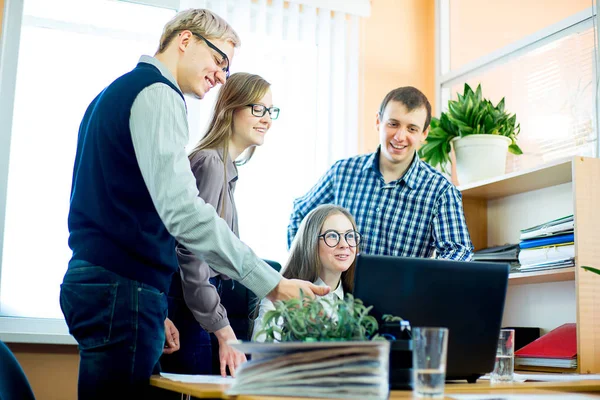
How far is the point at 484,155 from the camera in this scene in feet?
9.93

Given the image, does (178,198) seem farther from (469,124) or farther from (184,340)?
(469,124)

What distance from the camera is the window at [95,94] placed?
3145mm

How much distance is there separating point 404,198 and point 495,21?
1451mm

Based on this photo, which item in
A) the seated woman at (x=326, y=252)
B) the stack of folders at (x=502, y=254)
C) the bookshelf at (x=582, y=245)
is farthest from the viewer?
the stack of folders at (x=502, y=254)

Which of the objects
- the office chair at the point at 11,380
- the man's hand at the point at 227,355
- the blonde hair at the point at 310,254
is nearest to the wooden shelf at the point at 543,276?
the blonde hair at the point at 310,254

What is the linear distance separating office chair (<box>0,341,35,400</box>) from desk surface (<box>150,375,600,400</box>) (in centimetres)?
35

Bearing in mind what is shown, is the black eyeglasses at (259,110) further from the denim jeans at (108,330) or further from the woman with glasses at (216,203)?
the denim jeans at (108,330)

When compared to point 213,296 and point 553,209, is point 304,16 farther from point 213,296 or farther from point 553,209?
point 213,296

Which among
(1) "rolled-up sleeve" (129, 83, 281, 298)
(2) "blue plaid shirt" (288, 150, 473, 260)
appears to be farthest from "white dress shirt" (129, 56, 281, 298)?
(2) "blue plaid shirt" (288, 150, 473, 260)

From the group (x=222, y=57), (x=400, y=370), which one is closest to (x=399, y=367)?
(x=400, y=370)

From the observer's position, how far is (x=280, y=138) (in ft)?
11.7

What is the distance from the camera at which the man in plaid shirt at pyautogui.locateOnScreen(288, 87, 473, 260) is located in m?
2.60

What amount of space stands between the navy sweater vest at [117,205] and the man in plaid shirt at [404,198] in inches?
53.7

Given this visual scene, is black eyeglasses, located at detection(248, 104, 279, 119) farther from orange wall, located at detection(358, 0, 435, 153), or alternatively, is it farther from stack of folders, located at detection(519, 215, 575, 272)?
orange wall, located at detection(358, 0, 435, 153)
